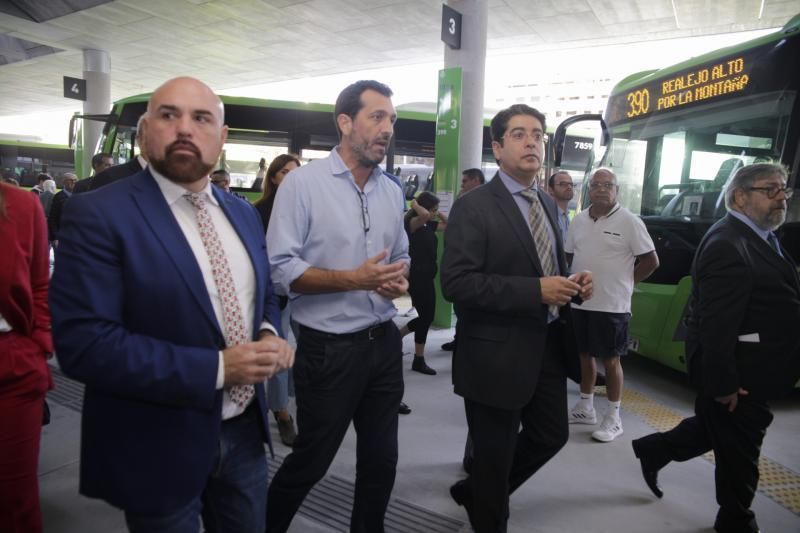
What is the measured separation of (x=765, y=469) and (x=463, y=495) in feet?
7.37

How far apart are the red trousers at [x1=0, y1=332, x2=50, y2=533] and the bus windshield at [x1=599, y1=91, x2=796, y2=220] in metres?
5.27

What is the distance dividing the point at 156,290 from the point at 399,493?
2.29m

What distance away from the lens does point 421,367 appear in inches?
217

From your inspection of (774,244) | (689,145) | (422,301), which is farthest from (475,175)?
(774,244)

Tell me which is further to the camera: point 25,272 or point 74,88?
point 74,88

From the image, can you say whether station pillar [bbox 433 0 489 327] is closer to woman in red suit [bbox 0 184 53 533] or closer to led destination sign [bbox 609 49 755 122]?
led destination sign [bbox 609 49 755 122]

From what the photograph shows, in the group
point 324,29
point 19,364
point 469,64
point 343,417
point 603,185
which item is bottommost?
point 343,417

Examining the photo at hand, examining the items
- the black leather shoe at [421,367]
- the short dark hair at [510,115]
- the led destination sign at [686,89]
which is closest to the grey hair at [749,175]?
the short dark hair at [510,115]

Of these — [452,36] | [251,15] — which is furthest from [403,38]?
[452,36]

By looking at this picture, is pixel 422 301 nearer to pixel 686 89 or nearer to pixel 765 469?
pixel 765 469

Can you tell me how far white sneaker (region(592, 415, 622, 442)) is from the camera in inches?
157

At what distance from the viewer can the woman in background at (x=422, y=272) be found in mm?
5492

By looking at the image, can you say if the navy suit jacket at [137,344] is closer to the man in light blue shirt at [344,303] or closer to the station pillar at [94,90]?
the man in light blue shirt at [344,303]

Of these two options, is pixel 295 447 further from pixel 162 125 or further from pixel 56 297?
pixel 162 125
